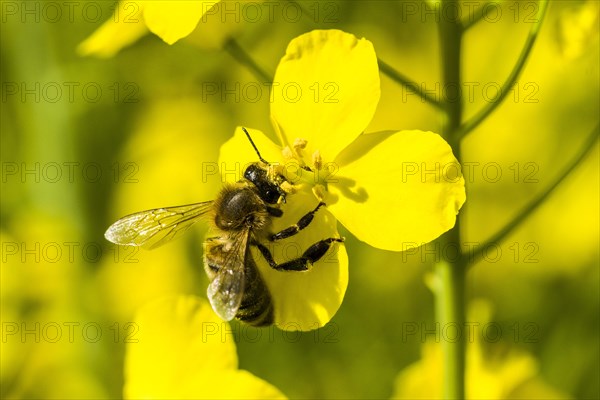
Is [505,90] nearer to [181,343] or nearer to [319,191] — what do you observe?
[319,191]

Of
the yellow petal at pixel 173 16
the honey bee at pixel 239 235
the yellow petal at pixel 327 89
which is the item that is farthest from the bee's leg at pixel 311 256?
the yellow petal at pixel 173 16

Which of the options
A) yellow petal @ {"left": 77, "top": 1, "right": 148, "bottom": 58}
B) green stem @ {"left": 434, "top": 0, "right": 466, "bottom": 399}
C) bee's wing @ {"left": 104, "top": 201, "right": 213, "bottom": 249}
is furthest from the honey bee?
yellow petal @ {"left": 77, "top": 1, "right": 148, "bottom": 58}

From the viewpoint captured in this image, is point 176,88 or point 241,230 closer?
point 241,230

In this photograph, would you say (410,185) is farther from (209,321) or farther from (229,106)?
(229,106)

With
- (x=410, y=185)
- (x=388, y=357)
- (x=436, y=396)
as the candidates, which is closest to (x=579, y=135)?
(x=388, y=357)

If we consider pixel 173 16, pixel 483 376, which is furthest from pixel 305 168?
pixel 483 376
